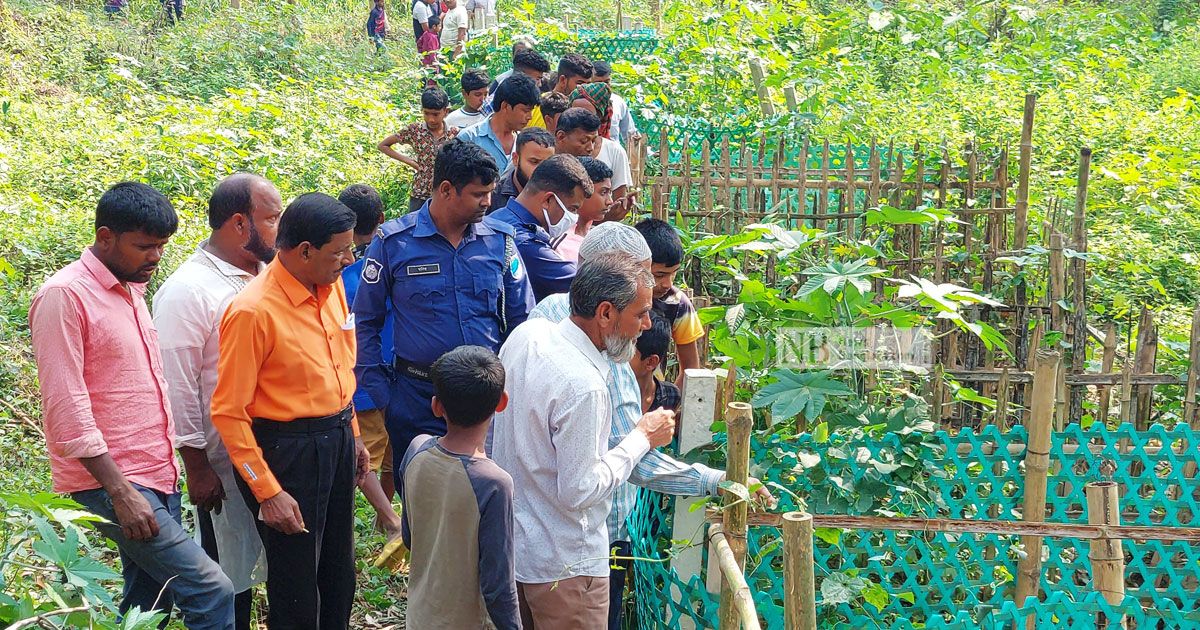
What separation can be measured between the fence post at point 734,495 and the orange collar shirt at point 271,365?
1.19 metres

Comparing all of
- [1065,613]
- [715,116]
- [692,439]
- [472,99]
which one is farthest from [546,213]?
[715,116]

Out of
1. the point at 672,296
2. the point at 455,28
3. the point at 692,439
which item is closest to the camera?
the point at 692,439

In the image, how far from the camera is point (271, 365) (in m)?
3.05

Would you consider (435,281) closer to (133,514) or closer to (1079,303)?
(133,514)

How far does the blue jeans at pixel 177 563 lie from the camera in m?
2.87

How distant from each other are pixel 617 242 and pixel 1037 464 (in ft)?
4.68

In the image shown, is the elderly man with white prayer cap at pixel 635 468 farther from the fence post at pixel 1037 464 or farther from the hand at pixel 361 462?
the fence post at pixel 1037 464

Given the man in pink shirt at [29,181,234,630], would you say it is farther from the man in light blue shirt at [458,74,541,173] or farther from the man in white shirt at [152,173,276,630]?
the man in light blue shirt at [458,74,541,173]

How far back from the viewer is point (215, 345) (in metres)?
3.28

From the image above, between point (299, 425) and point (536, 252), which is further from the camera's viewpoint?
point (536, 252)

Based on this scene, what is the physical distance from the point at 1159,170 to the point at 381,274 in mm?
7362

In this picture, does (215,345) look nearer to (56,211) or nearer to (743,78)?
(56,211)

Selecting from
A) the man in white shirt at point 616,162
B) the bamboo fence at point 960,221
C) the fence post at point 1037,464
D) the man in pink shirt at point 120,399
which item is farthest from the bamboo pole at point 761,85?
the man in pink shirt at point 120,399

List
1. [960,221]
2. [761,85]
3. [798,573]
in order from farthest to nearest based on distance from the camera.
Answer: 1. [761,85]
2. [960,221]
3. [798,573]
